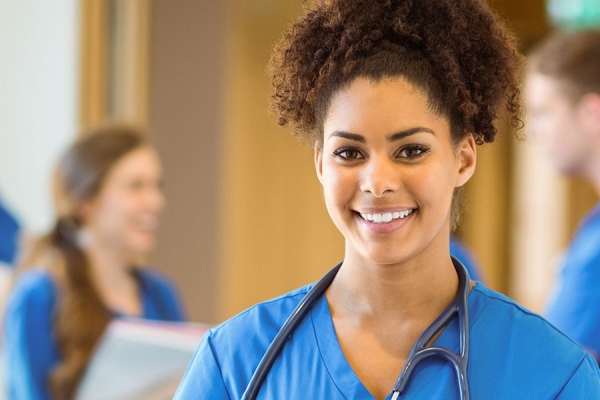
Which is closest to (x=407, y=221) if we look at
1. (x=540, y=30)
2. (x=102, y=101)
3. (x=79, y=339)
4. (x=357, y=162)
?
(x=357, y=162)

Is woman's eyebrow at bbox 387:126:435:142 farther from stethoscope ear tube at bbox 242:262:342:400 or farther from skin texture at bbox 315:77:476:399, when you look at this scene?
stethoscope ear tube at bbox 242:262:342:400

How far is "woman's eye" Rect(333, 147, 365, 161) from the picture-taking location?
1.00 m

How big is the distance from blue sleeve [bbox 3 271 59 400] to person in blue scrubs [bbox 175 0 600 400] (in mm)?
1206

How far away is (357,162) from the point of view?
100 centimetres

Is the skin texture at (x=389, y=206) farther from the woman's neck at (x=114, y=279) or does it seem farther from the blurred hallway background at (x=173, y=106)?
the blurred hallway background at (x=173, y=106)

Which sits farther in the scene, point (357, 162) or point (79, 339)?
point (79, 339)

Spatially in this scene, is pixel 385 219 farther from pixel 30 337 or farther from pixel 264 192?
pixel 264 192

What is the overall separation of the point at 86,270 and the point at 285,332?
4.56 ft

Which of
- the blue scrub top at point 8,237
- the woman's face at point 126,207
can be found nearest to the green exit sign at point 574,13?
the woman's face at point 126,207

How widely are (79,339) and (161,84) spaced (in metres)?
1.41

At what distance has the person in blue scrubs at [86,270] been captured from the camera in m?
2.20

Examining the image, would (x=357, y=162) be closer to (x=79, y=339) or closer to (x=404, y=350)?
(x=404, y=350)

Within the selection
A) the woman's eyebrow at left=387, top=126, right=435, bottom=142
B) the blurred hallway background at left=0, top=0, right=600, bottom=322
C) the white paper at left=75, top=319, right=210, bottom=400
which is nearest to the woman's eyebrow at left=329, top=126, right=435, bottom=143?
the woman's eyebrow at left=387, top=126, right=435, bottom=142

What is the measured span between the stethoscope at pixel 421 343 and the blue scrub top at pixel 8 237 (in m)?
1.62
